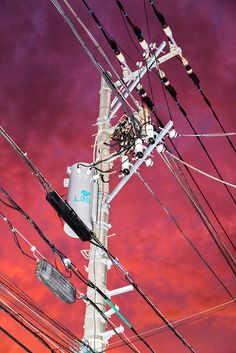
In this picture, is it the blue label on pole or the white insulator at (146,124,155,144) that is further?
the white insulator at (146,124,155,144)

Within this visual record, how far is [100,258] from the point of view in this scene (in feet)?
28.8

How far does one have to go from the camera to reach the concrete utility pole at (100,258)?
7.92 meters

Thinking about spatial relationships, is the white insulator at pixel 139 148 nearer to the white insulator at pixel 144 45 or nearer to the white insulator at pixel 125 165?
the white insulator at pixel 125 165

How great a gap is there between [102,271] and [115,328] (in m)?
1.08

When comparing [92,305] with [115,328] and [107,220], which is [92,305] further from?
[107,220]

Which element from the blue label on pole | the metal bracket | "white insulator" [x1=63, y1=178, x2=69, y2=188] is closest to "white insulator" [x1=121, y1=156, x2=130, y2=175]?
the metal bracket

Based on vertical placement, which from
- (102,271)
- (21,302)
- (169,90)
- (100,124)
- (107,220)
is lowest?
(21,302)

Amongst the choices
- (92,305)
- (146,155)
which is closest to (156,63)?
(146,155)

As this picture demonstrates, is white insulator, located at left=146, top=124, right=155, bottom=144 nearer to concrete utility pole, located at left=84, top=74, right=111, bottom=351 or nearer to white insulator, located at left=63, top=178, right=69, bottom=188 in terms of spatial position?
concrete utility pole, located at left=84, top=74, right=111, bottom=351

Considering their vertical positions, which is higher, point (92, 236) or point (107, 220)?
point (107, 220)

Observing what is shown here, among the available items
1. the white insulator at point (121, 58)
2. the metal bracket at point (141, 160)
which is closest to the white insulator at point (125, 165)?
the metal bracket at point (141, 160)

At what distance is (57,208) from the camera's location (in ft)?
25.7

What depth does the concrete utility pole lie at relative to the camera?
792cm

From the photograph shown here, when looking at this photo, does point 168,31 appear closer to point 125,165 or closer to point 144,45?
point 144,45
